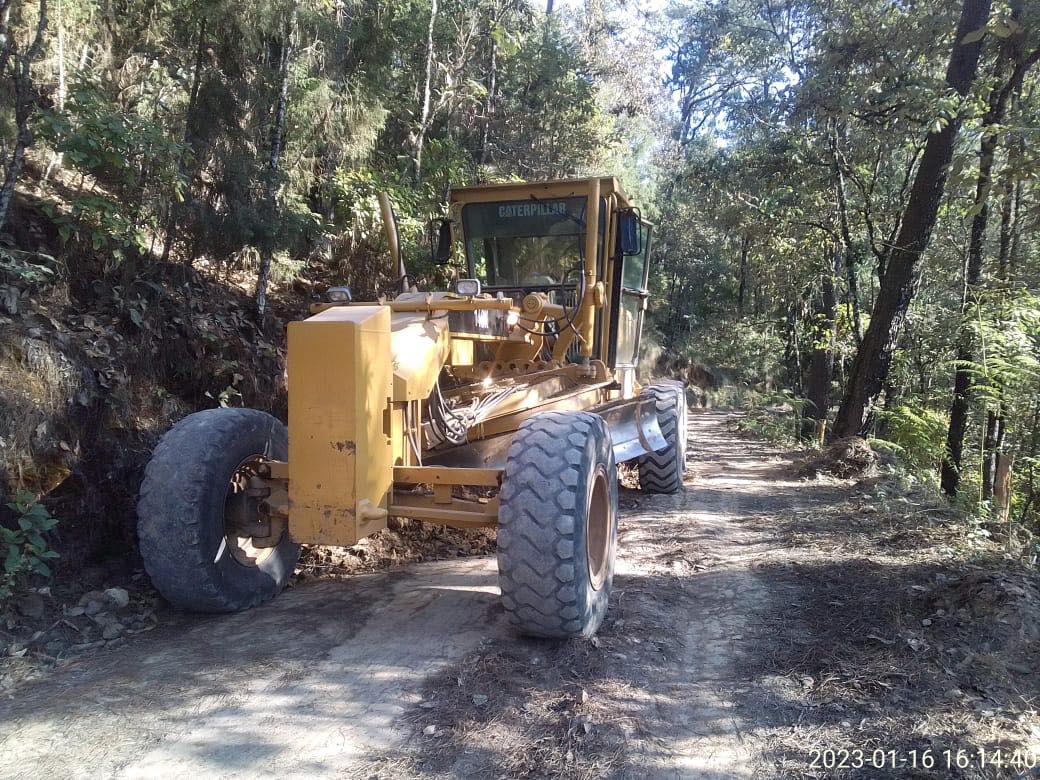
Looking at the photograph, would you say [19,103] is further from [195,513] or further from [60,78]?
[195,513]

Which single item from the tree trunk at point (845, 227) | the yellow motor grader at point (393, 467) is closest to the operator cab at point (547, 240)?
the yellow motor grader at point (393, 467)

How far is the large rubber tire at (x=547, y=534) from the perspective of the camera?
3619mm

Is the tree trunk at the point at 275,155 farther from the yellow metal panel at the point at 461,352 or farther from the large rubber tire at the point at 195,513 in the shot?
the large rubber tire at the point at 195,513

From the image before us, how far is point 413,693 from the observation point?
11.3ft

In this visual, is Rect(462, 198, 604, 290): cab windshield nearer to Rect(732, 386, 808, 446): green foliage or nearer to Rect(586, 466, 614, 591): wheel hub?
Rect(586, 466, 614, 591): wheel hub

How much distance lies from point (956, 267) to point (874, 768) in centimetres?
1416

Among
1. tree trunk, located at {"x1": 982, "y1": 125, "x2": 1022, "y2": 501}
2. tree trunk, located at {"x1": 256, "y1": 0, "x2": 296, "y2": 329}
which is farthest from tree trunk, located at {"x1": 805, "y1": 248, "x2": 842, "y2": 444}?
Answer: tree trunk, located at {"x1": 256, "y1": 0, "x2": 296, "y2": 329}

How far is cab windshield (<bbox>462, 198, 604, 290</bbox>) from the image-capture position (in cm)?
655

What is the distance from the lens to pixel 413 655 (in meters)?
3.84

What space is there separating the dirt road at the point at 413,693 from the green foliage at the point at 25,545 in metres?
0.72

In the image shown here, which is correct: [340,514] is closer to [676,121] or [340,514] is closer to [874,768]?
[874,768]

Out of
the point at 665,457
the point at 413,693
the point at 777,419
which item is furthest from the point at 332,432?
the point at 777,419

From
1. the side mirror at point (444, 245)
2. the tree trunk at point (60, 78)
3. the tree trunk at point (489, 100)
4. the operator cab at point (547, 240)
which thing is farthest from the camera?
the tree trunk at point (489, 100)

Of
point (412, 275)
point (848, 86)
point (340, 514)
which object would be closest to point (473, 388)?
point (340, 514)
